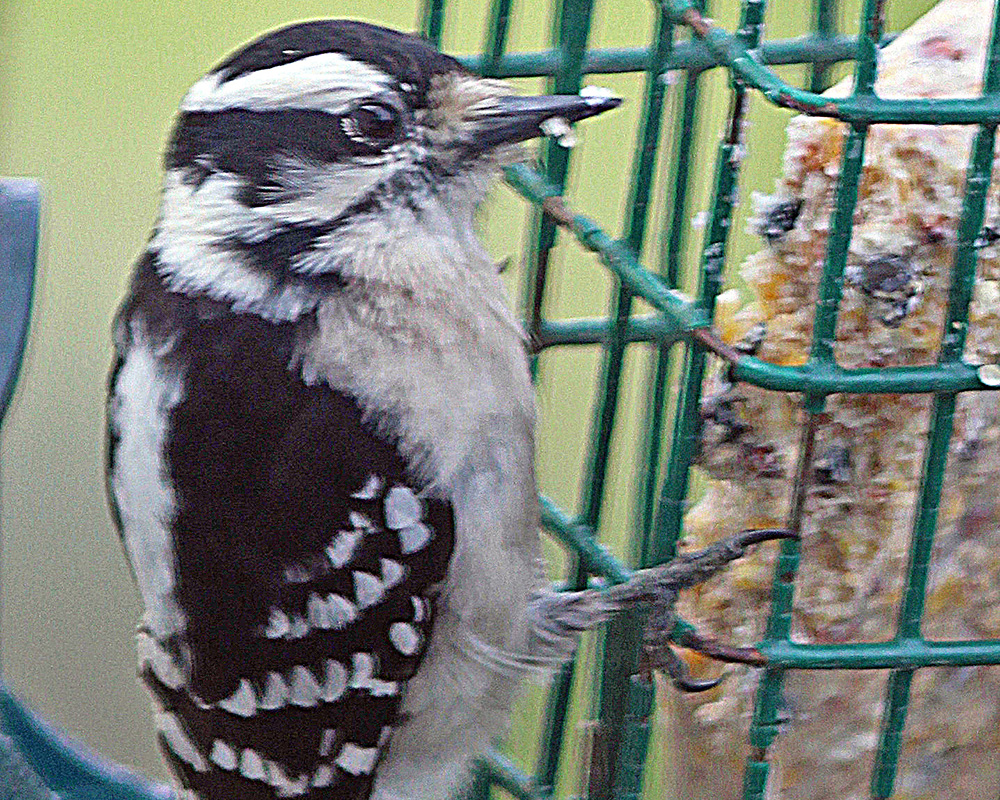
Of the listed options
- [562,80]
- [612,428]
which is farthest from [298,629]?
[562,80]

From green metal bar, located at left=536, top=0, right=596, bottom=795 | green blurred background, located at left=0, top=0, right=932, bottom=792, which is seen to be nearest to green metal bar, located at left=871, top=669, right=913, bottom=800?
green metal bar, located at left=536, top=0, right=596, bottom=795

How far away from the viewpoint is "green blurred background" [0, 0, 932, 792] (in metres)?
3.25

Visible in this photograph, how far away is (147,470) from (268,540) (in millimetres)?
130

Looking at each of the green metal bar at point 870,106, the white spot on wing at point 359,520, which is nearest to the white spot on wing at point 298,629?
the white spot on wing at point 359,520

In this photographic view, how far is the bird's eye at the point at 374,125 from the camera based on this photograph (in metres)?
1.64

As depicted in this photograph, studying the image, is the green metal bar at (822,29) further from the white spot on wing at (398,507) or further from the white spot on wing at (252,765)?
→ the white spot on wing at (252,765)

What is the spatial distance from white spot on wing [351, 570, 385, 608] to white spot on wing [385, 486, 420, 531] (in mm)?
53

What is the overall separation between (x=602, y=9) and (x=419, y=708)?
61.8 inches

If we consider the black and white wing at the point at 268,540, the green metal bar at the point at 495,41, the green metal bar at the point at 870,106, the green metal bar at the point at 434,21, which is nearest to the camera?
the green metal bar at the point at 870,106

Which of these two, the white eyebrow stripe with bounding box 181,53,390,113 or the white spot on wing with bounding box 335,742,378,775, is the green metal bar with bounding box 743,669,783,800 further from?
the white eyebrow stripe with bounding box 181,53,390,113

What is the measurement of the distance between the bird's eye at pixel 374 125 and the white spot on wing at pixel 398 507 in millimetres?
302

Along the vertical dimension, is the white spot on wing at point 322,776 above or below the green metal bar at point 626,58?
below

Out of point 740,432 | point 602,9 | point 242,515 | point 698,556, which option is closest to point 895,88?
point 740,432

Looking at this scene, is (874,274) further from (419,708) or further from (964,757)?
(419,708)
